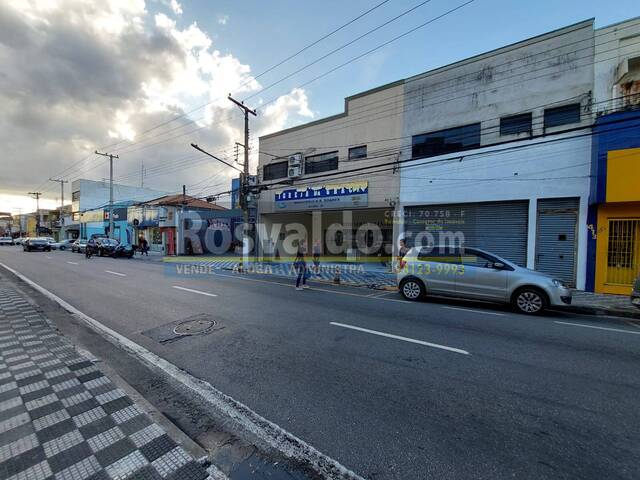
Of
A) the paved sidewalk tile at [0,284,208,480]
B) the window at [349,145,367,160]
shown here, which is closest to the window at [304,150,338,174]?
the window at [349,145,367,160]

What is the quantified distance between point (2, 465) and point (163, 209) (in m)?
26.9

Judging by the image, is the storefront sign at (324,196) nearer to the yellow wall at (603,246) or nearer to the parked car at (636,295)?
the yellow wall at (603,246)

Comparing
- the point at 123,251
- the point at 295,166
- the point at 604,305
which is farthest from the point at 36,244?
the point at 604,305

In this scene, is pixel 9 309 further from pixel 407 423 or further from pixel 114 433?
pixel 407 423

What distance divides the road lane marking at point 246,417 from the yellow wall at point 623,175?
12146mm

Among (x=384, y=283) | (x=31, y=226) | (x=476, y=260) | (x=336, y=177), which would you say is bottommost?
(x=384, y=283)

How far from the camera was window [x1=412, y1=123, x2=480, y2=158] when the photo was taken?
39.4 feet

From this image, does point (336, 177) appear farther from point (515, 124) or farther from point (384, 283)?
point (515, 124)

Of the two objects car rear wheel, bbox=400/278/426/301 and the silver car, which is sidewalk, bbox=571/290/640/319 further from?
car rear wheel, bbox=400/278/426/301

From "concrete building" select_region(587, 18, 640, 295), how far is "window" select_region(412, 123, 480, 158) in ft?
12.7

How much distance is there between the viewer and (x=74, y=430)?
2.47 metres

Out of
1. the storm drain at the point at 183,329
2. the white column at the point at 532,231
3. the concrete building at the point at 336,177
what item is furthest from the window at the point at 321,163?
the storm drain at the point at 183,329

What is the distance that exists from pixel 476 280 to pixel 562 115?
8.15 m

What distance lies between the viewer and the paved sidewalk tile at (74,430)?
6.75 ft
